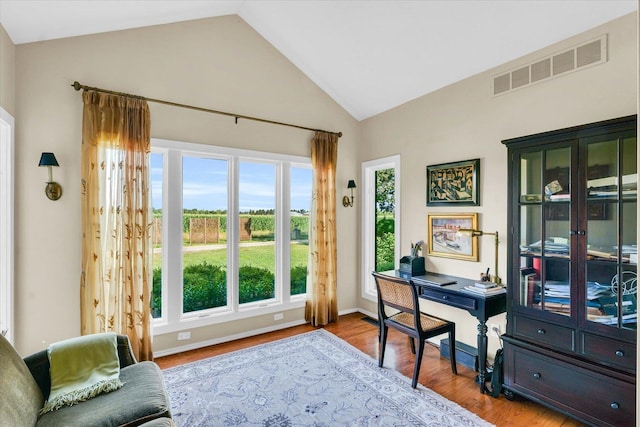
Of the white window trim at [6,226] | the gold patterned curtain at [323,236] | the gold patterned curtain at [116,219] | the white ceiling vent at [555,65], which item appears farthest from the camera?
the gold patterned curtain at [323,236]

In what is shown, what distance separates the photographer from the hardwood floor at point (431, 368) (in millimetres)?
2270

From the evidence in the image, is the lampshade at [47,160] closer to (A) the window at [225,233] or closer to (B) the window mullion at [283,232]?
Result: (A) the window at [225,233]

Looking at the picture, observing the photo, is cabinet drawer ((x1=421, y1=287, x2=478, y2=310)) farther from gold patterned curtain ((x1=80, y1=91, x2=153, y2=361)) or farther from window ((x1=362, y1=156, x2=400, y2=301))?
gold patterned curtain ((x1=80, y1=91, x2=153, y2=361))

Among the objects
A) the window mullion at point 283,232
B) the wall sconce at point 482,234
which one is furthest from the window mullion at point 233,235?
the wall sconce at point 482,234

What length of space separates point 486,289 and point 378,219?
80.1 inches

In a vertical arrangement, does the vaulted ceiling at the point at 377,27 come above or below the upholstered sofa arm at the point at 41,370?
above

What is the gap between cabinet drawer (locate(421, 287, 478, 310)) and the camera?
2670 millimetres

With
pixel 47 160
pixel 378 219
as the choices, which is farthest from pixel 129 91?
pixel 378 219

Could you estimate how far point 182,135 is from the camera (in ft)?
10.9

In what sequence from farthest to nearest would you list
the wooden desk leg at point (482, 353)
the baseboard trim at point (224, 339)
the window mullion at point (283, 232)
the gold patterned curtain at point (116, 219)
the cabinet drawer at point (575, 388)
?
the window mullion at point (283, 232), the baseboard trim at point (224, 339), the gold patterned curtain at point (116, 219), the wooden desk leg at point (482, 353), the cabinet drawer at point (575, 388)

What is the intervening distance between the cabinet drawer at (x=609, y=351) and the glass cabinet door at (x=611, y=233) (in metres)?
0.11

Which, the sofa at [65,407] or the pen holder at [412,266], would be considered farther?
the pen holder at [412,266]

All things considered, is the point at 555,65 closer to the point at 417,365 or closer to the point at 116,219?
the point at 417,365

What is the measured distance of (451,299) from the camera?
9.30 feet
